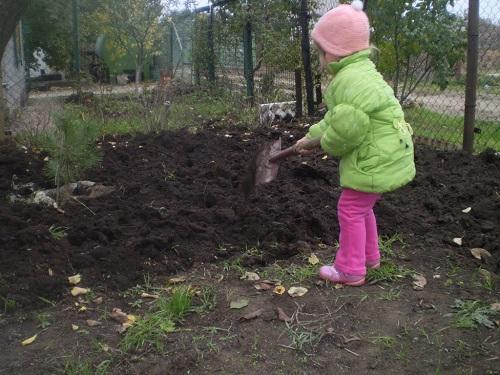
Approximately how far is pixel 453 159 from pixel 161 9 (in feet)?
23.8

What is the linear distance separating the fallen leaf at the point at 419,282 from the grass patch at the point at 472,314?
238 mm

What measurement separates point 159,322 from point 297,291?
2.46ft

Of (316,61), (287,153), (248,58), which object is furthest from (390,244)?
(248,58)

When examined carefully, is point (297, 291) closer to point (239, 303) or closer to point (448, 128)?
point (239, 303)

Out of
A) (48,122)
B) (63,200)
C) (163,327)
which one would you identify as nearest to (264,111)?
(48,122)

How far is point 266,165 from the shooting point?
4176mm

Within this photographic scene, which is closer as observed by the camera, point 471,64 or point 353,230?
point 353,230

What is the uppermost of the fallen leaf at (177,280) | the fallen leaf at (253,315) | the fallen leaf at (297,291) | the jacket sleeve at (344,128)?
the jacket sleeve at (344,128)

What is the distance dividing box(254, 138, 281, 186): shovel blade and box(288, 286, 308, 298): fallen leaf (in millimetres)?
1331

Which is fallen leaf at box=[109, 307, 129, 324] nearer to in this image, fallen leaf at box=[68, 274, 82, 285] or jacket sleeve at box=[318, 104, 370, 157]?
fallen leaf at box=[68, 274, 82, 285]

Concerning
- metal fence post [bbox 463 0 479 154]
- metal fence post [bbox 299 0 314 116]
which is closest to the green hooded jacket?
metal fence post [bbox 463 0 479 154]

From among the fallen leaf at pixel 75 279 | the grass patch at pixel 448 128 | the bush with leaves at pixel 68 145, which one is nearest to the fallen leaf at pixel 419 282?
the fallen leaf at pixel 75 279

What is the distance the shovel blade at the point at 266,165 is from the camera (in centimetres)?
416

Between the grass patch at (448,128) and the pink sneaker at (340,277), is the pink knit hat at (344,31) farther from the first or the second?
the grass patch at (448,128)
